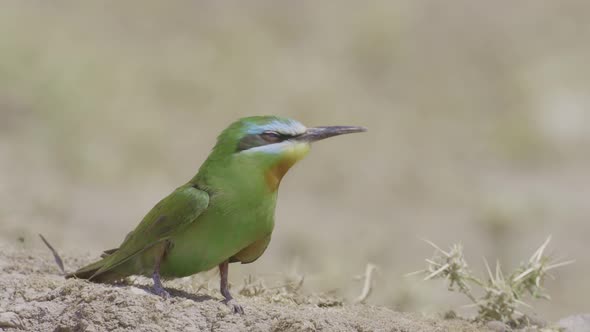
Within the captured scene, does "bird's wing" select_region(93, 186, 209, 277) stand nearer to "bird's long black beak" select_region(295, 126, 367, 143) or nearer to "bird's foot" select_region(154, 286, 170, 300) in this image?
"bird's foot" select_region(154, 286, 170, 300)

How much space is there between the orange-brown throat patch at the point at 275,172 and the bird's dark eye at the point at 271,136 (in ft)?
0.28

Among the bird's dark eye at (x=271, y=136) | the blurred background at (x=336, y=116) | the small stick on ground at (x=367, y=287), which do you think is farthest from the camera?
the blurred background at (x=336, y=116)

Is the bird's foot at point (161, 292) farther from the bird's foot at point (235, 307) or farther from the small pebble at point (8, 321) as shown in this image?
the small pebble at point (8, 321)

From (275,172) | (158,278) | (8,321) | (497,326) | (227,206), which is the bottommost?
(497,326)

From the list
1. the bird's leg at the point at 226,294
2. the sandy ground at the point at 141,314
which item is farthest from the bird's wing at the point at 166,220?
the bird's leg at the point at 226,294

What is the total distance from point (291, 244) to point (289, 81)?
4289mm

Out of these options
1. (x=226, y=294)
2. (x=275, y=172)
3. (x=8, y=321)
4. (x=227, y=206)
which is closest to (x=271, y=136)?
(x=275, y=172)

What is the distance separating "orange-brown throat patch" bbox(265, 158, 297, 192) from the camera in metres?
4.36

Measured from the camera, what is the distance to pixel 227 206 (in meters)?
4.32

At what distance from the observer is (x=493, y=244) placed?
9875 millimetres

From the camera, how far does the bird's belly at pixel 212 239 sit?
14.2 ft

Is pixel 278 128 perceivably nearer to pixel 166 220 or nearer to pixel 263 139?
pixel 263 139

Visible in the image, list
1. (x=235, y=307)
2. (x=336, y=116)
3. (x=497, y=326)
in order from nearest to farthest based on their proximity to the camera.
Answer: (x=235, y=307)
(x=497, y=326)
(x=336, y=116)

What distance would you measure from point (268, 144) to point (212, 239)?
15.5 inches
